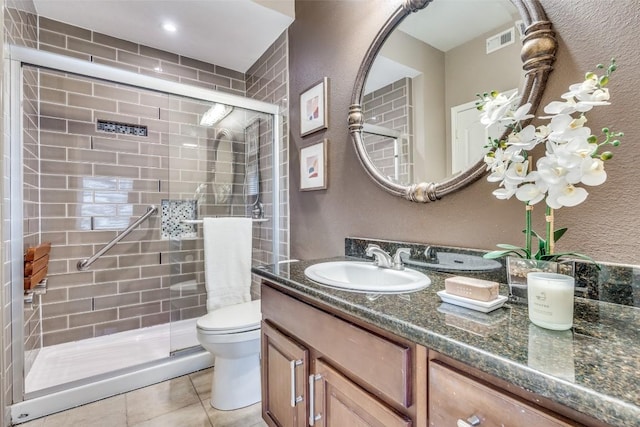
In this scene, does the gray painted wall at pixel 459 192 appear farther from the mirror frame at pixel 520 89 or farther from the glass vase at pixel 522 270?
the glass vase at pixel 522 270

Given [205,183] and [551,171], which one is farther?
[205,183]

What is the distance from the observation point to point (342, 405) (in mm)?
809

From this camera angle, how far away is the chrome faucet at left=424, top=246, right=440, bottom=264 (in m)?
1.13

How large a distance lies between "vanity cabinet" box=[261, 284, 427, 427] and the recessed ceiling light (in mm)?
1981

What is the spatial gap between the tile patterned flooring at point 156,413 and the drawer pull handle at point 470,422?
1.28 meters

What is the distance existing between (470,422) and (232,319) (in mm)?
1343

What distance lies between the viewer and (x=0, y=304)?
1.30 metres

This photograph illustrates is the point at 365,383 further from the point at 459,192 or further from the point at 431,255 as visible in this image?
the point at 459,192

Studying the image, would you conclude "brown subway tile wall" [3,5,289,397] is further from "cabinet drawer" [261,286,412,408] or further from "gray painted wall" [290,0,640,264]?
"cabinet drawer" [261,286,412,408]

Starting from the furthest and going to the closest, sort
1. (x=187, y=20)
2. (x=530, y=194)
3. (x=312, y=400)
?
(x=187, y=20) → (x=312, y=400) → (x=530, y=194)

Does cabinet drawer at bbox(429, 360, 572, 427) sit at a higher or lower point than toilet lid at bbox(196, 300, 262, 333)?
higher

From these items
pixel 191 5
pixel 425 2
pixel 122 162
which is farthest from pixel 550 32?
pixel 122 162

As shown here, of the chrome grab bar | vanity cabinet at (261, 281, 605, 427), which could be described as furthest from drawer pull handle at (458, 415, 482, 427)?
the chrome grab bar

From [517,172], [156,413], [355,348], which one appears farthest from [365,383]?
[156,413]
